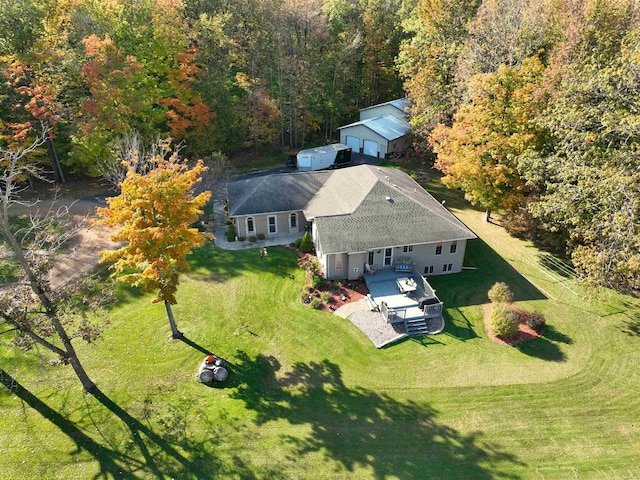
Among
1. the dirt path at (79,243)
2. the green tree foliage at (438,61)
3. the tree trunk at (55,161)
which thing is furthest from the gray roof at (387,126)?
the tree trunk at (55,161)

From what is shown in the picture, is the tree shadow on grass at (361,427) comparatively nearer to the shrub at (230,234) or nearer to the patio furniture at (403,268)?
the patio furniture at (403,268)

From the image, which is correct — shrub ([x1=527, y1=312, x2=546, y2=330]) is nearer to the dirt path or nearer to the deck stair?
the deck stair

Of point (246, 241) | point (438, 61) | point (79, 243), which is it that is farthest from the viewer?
point (438, 61)

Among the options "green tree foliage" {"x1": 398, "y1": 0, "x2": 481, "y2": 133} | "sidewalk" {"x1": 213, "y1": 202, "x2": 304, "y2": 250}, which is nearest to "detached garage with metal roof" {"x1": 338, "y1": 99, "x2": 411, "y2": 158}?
"green tree foliage" {"x1": 398, "y1": 0, "x2": 481, "y2": 133}

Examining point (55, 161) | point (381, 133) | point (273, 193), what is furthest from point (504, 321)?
point (55, 161)

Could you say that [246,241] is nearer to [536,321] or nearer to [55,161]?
[536,321]

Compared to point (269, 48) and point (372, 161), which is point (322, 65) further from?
point (372, 161)
